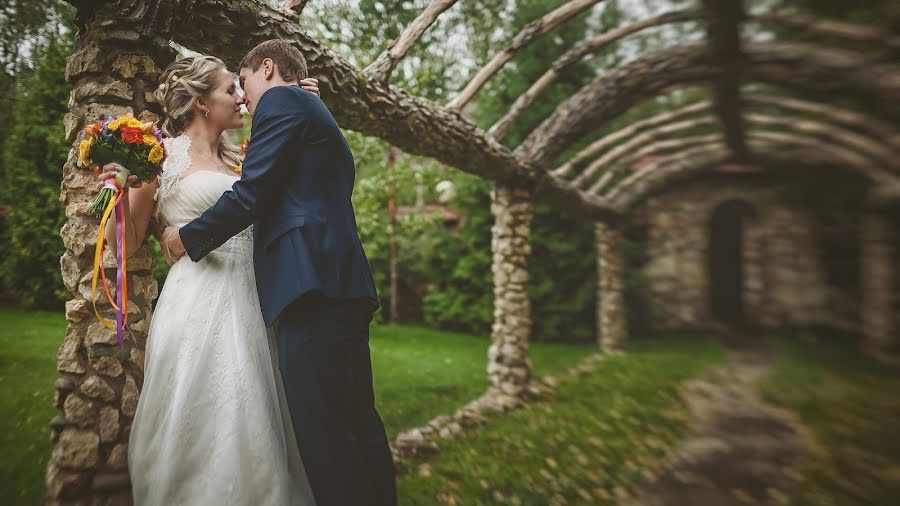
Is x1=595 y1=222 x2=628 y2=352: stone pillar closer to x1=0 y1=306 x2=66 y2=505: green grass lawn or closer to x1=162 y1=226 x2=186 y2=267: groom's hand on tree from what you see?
x1=0 y1=306 x2=66 y2=505: green grass lawn

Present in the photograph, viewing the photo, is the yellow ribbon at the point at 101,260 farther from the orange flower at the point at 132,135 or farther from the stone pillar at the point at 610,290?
the stone pillar at the point at 610,290

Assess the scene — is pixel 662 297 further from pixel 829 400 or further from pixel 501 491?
pixel 501 491

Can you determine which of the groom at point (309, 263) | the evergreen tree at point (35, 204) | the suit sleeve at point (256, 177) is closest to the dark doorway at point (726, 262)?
the groom at point (309, 263)

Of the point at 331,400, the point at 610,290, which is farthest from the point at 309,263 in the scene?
the point at 610,290

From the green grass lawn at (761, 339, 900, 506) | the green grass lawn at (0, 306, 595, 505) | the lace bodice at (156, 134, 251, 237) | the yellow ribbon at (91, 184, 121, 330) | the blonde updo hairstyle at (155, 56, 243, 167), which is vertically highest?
the blonde updo hairstyle at (155, 56, 243, 167)

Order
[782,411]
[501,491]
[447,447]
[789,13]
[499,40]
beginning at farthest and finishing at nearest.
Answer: [499,40] < [782,411] < [447,447] < [501,491] < [789,13]

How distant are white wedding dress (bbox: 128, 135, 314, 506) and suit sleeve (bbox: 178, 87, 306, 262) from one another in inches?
8.4

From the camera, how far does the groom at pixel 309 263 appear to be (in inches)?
72.3

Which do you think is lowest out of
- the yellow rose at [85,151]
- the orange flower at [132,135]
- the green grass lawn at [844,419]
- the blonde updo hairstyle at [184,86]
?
the green grass lawn at [844,419]

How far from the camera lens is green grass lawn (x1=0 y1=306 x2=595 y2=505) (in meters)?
3.28

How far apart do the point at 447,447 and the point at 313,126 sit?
3.37m

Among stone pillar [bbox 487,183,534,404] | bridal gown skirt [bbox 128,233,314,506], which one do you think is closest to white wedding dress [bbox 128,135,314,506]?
bridal gown skirt [bbox 128,233,314,506]

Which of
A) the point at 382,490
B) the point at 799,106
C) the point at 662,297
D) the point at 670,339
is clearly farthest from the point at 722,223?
the point at 382,490

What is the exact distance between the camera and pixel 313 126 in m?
1.95
